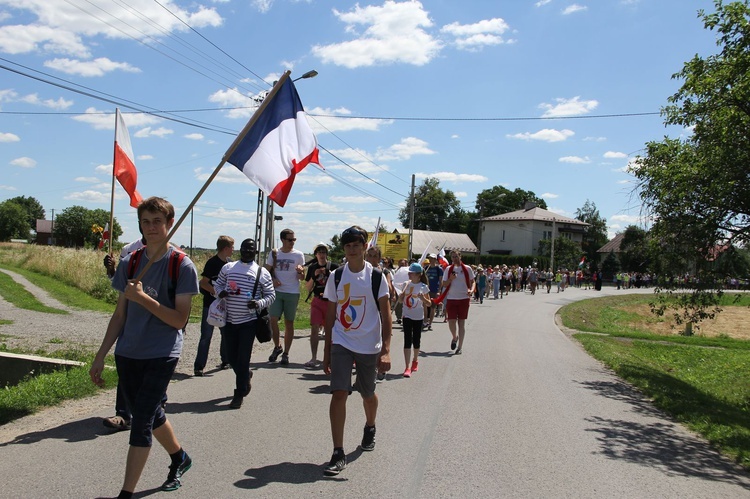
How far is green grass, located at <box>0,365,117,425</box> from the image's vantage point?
19.5ft

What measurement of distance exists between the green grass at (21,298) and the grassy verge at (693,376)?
1329 centimetres

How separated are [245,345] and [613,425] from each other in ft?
13.7

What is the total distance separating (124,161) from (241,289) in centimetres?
198

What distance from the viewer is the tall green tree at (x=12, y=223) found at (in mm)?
107938

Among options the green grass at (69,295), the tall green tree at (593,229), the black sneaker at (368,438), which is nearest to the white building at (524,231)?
the tall green tree at (593,229)

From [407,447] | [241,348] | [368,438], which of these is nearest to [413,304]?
[241,348]

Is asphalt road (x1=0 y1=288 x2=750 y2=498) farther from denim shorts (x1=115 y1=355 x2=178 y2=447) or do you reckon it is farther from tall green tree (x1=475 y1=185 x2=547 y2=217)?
tall green tree (x1=475 y1=185 x2=547 y2=217)

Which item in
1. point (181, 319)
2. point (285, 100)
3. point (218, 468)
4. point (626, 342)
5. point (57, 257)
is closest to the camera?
point (181, 319)

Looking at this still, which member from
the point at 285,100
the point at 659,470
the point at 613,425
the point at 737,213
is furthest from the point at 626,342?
the point at 285,100

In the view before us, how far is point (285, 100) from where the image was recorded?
20.6 feet

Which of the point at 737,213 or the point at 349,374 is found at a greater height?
the point at 737,213

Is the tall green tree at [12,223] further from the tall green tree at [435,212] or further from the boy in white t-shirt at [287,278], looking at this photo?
the boy in white t-shirt at [287,278]

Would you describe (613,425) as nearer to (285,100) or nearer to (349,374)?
(349,374)

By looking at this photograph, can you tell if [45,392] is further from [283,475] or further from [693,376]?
[693,376]
